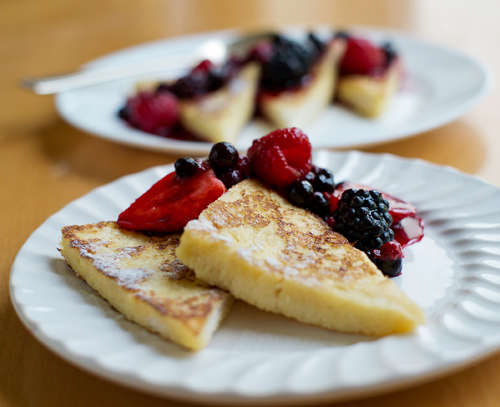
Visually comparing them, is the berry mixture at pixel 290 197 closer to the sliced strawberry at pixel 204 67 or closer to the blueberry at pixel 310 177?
the blueberry at pixel 310 177

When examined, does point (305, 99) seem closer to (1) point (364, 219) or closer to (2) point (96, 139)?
(2) point (96, 139)

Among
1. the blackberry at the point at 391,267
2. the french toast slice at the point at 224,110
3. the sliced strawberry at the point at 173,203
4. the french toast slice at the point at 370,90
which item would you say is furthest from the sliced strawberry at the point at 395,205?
the french toast slice at the point at 370,90

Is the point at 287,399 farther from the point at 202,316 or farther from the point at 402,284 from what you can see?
the point at 402,284

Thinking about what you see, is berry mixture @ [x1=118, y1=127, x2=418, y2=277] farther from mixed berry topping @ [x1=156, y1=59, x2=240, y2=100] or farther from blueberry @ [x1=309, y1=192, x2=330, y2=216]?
mixed berry topping @ [x1=156, y1=59, x2=240, y2=100]

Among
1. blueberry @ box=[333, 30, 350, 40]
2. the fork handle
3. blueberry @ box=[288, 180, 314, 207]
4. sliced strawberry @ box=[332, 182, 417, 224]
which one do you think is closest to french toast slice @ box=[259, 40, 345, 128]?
blueberry @ box=[333, 30, 350, 40]

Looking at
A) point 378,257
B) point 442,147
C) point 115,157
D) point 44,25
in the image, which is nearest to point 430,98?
point 442,147
